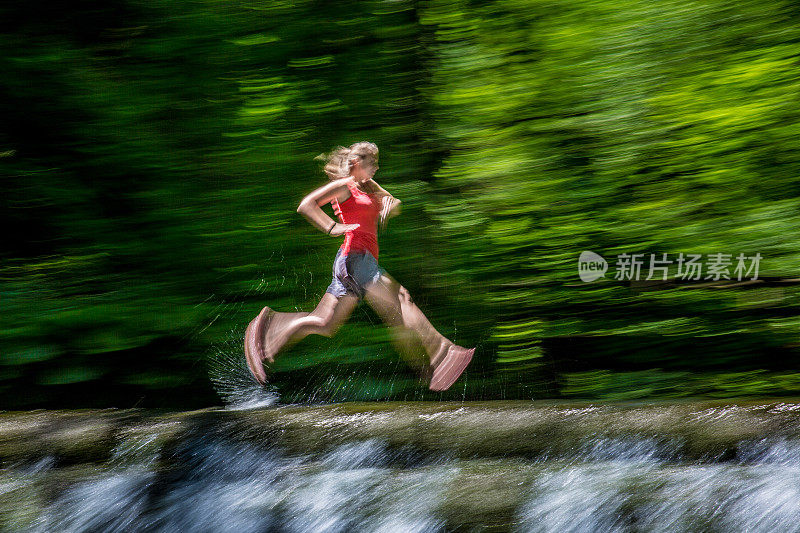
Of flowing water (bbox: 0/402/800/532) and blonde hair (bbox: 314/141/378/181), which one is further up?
blonde hair (bbox: 314/141/378/181)

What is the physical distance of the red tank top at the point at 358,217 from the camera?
133 inches

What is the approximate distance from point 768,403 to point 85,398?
3.06 metres

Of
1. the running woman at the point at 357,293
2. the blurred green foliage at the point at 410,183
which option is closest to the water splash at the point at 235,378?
the blurred green foliage at the point at 410,183

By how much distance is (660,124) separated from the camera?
3420 mm

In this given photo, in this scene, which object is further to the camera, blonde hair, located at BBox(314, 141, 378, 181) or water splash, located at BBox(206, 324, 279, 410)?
water splash, located at BBox(206, 324, 279, 410)

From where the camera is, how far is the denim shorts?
11.2 ft

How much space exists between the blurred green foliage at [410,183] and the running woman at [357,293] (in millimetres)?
184

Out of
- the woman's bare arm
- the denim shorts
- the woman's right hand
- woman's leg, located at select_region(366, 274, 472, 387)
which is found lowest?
woman's leg, located at select_region(366, 274, 472, 387)

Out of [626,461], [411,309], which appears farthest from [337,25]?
[626,461]

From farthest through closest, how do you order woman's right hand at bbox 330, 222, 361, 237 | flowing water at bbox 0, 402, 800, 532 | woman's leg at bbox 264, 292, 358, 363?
woman's leg at bbox 264, 292, 358, 363 → woman's right hand at bbox 330, 222, 361, 237 → flowing water at bbox 0, 402, 800, 532

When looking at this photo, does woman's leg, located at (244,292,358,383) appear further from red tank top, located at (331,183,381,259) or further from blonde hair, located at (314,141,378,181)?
blonde hair, located at (314,141,378,181)

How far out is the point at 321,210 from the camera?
3344mm

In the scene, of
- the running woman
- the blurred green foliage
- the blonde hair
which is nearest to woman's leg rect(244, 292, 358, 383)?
the running woman

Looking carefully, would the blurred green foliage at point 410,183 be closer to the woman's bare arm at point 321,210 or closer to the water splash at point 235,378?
the water splash at point 235,378
